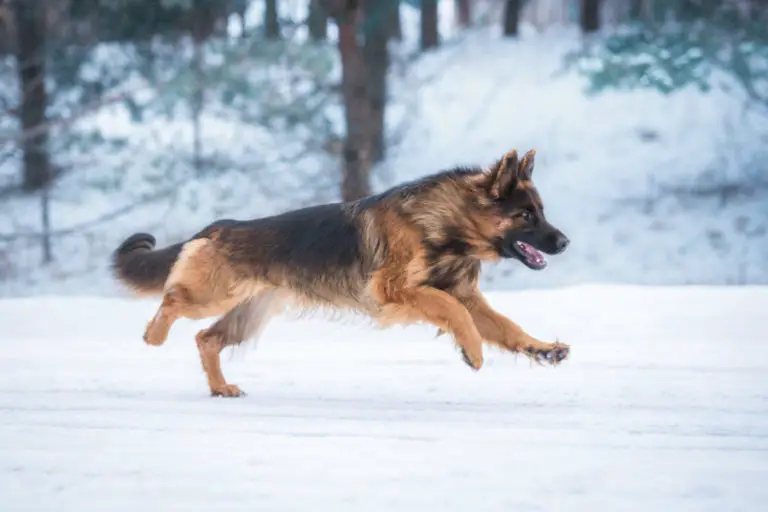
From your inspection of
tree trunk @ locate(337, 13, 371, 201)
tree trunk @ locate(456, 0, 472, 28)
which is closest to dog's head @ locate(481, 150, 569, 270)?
tree trunk @ locate(337, 13, 371, 201)

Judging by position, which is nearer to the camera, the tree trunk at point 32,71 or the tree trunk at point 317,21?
the tree trunk at point 317,21

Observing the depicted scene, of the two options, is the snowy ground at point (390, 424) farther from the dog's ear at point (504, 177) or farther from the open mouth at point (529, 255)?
the dog's ear at point (504, 177)

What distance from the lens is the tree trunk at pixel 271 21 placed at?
16873 mm

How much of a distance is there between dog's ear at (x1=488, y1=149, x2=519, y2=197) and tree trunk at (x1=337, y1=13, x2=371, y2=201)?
809cm

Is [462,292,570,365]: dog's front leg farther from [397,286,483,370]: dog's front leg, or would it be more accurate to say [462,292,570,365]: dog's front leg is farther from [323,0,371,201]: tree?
[323,0,371,201]: tree

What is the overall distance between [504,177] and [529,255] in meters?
0.54

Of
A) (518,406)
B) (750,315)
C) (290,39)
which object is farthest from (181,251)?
(290,39)

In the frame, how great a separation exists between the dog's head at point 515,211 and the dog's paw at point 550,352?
20.7 inches

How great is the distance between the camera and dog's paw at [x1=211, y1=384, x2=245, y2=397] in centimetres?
692

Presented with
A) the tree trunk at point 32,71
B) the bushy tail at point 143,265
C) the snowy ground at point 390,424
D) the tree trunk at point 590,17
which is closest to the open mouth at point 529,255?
the snowy ground at point 390,424

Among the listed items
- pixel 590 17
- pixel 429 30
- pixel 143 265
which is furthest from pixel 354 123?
pixel 590 17

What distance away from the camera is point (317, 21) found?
16625 millimetres

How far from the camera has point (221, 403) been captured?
662cm

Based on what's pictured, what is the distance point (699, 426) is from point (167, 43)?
1383 centimetres
